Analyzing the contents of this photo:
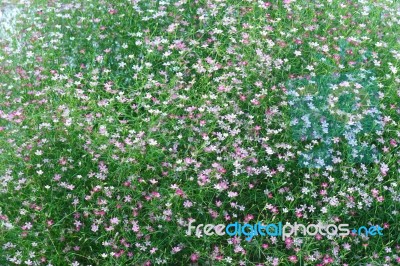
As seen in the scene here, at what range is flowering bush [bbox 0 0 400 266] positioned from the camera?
3.62 metres

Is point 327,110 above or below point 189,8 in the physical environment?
below

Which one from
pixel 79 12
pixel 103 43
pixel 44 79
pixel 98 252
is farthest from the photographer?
pixel 79 12

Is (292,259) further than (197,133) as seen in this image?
No

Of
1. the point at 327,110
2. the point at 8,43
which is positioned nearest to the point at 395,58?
the point at 327,110

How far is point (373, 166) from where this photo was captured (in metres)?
4.11

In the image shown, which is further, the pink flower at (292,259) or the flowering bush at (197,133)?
the flowering bush at (197,133)

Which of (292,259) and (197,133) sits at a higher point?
(197,133)

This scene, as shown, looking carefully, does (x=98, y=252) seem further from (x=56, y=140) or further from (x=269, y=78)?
(x=269, y=78)

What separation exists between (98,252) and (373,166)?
6.95 feet

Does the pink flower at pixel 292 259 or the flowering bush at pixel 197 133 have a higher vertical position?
the flowering bush at pixel 197 133

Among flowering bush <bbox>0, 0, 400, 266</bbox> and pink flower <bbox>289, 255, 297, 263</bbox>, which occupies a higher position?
flowering bush <bbox>0, 0, 400, 266</bbox>

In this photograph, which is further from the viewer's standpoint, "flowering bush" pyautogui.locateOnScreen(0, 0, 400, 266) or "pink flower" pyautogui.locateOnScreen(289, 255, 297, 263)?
"flowering bush" pyautogui.locateOnScreen(0, 0, 400, 266)

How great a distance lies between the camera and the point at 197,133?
13.6 ft

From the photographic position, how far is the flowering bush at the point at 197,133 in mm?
3621
